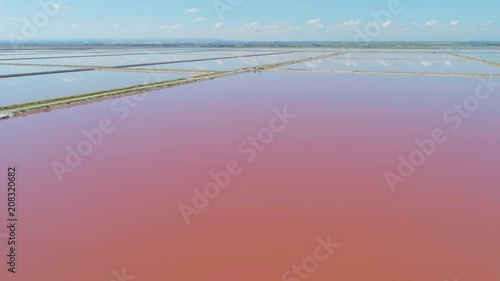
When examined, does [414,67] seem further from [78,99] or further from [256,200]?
[256,200]

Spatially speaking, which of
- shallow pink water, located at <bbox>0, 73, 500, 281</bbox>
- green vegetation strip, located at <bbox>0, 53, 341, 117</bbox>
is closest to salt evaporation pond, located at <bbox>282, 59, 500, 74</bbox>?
green vegetation strip, located at <bbox>0, 53, 341, 117</bbox>

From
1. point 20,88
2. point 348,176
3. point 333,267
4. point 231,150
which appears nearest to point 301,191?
point 348,176

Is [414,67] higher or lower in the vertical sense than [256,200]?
higher

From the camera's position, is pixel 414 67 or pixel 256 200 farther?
pixel 414 67

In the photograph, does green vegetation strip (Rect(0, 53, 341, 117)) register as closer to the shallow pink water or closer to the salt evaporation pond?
the shallow pink water

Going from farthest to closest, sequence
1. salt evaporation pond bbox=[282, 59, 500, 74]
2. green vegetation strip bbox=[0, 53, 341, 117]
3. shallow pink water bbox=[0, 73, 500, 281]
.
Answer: salt evaporation pond bbox=[282, 59, 500, 74]
green vegetation strip bbox=[0, 53, 341, 117]
shallow pink water bbox=[0, 73, 500, 281]

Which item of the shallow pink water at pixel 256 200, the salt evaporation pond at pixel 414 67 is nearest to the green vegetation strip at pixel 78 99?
the shallow pink water at pixel 256 200

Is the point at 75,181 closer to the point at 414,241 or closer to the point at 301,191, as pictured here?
the point at 301,191

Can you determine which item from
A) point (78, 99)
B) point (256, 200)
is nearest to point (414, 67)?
point (78, 99)

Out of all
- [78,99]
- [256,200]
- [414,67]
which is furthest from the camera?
[414,67]
